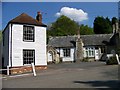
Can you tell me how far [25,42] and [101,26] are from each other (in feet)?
172

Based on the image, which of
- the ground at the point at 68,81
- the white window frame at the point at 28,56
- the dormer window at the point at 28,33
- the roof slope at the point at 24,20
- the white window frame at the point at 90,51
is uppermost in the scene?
the roof slope at the point at 24,20

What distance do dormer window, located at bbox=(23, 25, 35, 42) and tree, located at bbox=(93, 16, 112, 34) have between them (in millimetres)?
48433

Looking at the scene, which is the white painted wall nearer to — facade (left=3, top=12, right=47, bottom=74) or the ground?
facade (left=3, top=12, right=47, bottom=74)

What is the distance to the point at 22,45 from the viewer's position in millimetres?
30078

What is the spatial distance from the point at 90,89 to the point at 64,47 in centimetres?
3958

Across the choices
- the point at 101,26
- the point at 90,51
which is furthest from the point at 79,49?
the point at 101,26

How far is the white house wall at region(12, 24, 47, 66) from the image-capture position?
29.6 meters

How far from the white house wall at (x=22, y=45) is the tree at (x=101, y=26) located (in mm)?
47703

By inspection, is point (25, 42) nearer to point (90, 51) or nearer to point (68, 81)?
point (68, 81)

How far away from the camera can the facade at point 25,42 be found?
96.8 ft

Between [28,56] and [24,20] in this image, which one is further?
[24,20]

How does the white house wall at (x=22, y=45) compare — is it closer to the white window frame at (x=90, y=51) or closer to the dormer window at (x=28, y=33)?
the dormer window at (x=28, y=33)

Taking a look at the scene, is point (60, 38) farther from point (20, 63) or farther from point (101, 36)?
point (20, 63)

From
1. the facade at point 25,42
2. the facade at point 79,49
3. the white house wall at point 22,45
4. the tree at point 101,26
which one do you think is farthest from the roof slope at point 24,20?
the tree at point 101,26
